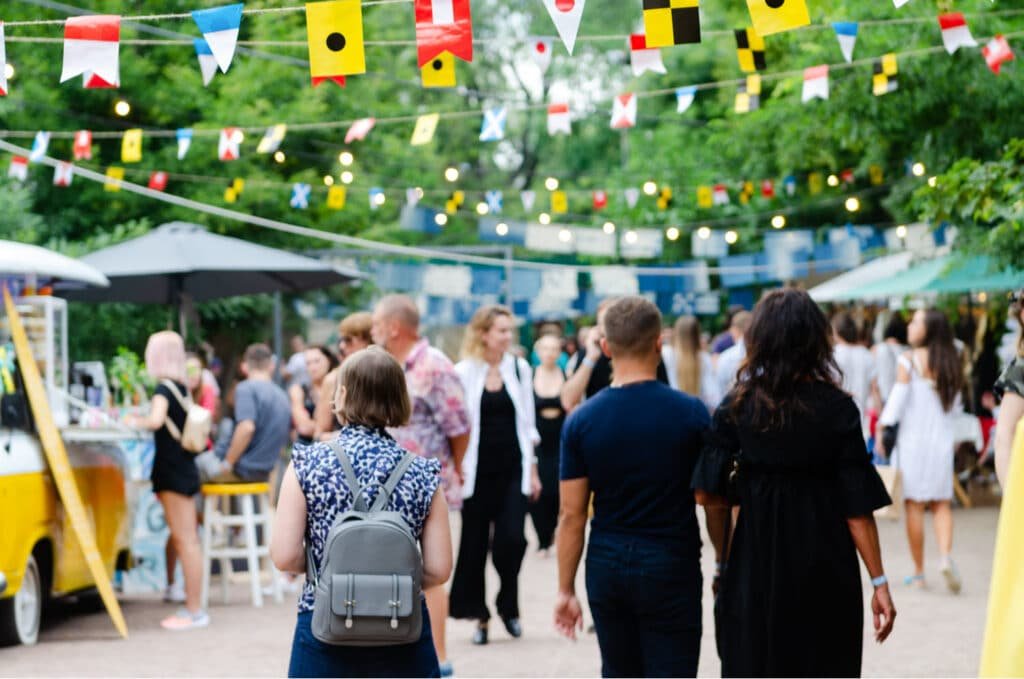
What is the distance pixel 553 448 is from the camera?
13.1 m

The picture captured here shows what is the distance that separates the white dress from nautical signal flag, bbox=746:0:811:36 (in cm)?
484

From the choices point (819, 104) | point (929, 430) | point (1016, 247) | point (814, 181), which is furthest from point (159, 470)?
point (814, 181)

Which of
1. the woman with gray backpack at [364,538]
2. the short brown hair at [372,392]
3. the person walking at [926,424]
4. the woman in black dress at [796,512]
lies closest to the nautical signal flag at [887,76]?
the person walking at [926,424]

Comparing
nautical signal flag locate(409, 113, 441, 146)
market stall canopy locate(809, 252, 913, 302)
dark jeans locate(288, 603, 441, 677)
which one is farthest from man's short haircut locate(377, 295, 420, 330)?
market stall canopy locate(809, 252, 913, 302)

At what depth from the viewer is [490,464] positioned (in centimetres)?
921

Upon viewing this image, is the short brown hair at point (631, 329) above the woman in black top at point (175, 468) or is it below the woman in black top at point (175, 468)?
above

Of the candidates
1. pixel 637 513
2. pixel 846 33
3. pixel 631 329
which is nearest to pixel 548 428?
pixel 846 33

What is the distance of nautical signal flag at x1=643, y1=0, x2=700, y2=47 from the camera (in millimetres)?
7297

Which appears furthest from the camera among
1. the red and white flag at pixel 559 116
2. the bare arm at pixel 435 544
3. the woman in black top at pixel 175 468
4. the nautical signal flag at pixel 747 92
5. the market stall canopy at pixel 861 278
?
the market stall canopy at pixel 861 278

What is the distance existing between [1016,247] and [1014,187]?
179 centimetres

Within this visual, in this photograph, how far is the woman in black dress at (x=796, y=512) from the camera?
5.12 meters

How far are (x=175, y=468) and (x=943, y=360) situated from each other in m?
5.51

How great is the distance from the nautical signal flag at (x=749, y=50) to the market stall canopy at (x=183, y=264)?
4.49 m

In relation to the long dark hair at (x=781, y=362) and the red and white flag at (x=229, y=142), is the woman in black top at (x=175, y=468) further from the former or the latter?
the long dark hair at (x=781, y=362)
